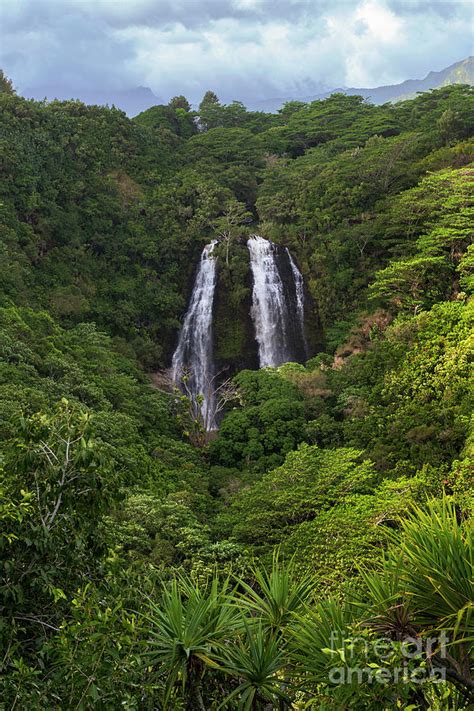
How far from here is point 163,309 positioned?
26.2m

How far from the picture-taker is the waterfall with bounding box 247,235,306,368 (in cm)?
2512

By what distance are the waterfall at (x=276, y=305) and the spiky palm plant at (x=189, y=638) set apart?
20601 millimetres

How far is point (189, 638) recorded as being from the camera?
3.93 metres

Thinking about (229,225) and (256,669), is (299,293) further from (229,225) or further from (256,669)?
(256,669)

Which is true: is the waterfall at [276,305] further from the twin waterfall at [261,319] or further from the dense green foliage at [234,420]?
the dense green foliage at [234,420]

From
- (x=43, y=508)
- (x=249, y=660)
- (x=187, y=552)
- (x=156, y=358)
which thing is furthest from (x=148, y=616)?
(x=156, y=358)

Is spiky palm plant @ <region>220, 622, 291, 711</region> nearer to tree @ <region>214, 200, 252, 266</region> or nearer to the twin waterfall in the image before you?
the twin waterfall

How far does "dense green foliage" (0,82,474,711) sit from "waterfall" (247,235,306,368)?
2.12ft

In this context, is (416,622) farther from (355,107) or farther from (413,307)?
(355,107)

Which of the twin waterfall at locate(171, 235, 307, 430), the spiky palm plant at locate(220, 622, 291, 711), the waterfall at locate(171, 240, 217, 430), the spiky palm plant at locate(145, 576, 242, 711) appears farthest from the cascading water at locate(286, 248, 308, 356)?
the spiky palm plant at locate(220, 622, 291, 711)

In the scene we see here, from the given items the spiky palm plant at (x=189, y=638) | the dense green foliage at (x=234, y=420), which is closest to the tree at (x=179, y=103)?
the dense green foliage at (x=234, y=420)

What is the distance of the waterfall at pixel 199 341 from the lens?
2488 cm

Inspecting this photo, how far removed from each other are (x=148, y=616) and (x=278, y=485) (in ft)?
27.0

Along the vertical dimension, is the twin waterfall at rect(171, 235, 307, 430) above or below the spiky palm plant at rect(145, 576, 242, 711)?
above
